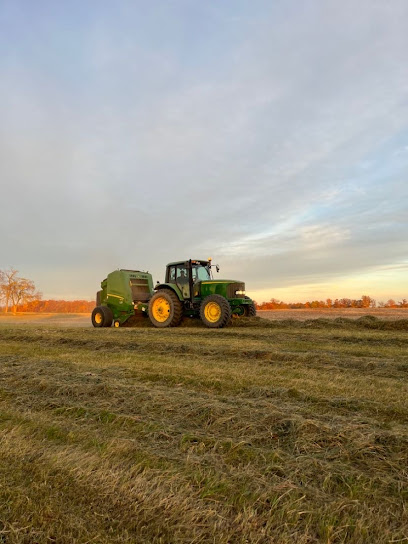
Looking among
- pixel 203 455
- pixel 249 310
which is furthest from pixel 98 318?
pixel 203 455

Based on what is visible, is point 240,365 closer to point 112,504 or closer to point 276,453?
point 276,453

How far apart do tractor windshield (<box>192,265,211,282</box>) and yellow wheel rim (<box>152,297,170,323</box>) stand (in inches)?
59.1

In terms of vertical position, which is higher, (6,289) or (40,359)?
(6,289)

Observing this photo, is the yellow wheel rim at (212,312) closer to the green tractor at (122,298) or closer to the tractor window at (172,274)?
the tractor window at (172,274)

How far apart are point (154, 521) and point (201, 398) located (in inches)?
85.1

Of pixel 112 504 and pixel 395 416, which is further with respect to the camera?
pixel 395 416

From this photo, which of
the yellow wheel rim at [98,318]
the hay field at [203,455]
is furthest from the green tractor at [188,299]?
the hay field at [203,455]

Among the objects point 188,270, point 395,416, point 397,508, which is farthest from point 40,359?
point 188,270

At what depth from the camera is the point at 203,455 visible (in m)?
2.81

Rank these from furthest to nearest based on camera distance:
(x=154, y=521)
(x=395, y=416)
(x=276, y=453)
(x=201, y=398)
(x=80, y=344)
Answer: (x=80, y=344) → (x=201, y=398) → (x=395, y=416) → (x=276, y=453) → (x=154, y=521)

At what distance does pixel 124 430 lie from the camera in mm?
3369

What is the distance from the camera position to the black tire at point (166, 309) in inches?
555

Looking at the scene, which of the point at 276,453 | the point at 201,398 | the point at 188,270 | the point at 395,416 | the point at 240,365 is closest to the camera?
the point at 276,453

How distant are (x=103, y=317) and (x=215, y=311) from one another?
597 cm
